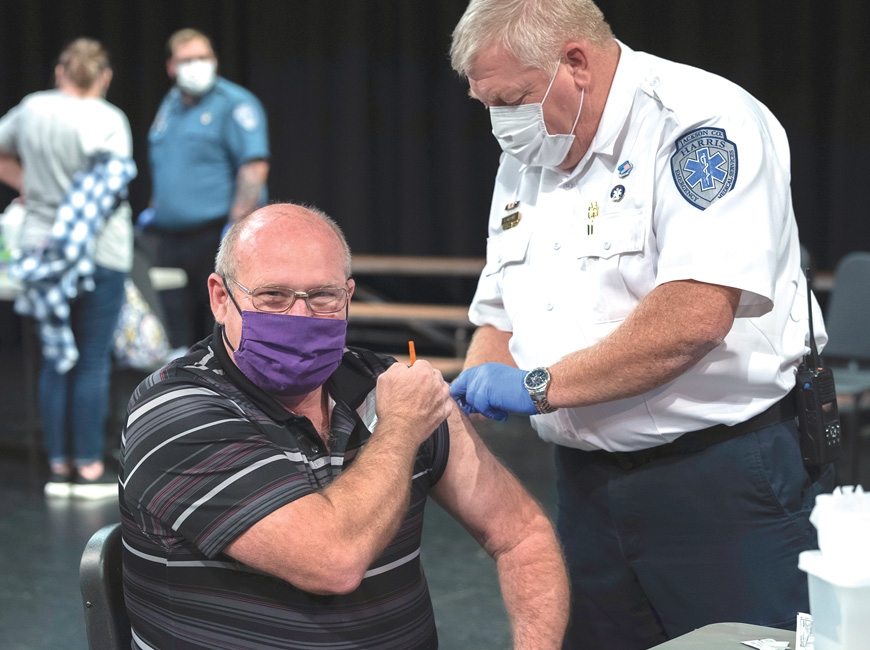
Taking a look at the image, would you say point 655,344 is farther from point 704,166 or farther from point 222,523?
point 222,523

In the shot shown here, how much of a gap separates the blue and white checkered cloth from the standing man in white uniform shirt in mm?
2761

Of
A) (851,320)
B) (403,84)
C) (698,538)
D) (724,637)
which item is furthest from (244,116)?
(724,637)

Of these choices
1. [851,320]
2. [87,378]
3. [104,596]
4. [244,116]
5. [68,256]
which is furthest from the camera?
[244,116]

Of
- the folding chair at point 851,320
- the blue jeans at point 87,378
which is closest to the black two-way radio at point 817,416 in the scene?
the folding chair at point 851,320

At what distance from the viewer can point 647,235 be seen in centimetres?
168

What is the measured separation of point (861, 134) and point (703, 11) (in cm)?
114

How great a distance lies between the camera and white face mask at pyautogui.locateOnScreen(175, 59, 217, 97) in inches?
201

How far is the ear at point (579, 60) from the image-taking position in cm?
171

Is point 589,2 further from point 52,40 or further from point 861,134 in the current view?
point 52,40

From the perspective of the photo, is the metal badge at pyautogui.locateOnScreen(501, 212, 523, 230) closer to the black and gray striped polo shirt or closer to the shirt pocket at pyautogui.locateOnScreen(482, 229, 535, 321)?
the shirt pocket at pyautogui.locateOnScreen(482, 229, 535, 321)

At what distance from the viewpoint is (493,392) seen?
5.78 feet

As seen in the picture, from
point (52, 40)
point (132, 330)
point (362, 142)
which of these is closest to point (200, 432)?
point (132, 330)

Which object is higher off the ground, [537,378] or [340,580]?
[537,378]

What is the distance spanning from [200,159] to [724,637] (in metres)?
4.36
